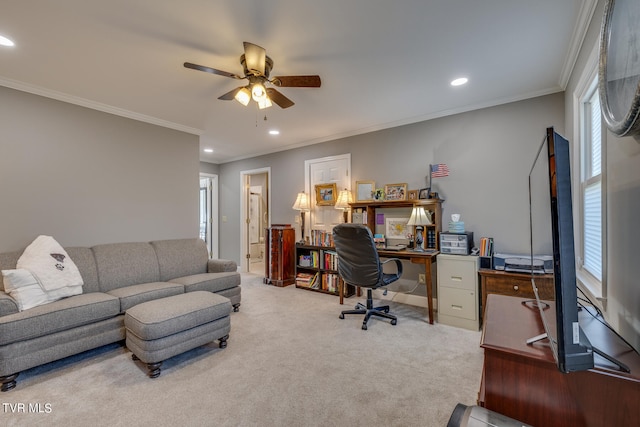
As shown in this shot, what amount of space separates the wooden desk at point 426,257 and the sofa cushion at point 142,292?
91.5 inches

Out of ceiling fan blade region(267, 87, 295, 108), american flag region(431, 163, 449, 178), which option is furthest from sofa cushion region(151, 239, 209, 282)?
american flag region(431, 163, 449, 178)

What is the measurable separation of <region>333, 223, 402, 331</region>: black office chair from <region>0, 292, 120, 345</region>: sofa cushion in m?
2.16

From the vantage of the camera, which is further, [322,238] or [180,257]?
[322,238]

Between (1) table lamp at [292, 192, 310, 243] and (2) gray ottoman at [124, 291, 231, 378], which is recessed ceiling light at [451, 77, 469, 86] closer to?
(1) table lamp at [292, 192, 310, 243]

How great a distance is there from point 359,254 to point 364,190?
147 cm

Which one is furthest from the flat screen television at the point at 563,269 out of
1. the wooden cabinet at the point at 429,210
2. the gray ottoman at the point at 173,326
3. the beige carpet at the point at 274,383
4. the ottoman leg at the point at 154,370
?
the wooden cabinet at the point at 429,210

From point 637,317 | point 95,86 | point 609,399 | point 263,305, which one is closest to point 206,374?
point 263,305

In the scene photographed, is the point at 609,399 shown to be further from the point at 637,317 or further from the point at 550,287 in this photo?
the point at 550,287

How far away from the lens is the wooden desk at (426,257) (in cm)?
298

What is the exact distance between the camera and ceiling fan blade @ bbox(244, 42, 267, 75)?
1979 mm

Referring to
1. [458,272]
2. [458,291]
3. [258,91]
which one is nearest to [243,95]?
[258,91]

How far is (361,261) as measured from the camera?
296 cm

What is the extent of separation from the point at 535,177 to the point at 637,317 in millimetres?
2231

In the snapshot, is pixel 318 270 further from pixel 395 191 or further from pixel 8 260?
pixel 8 260
